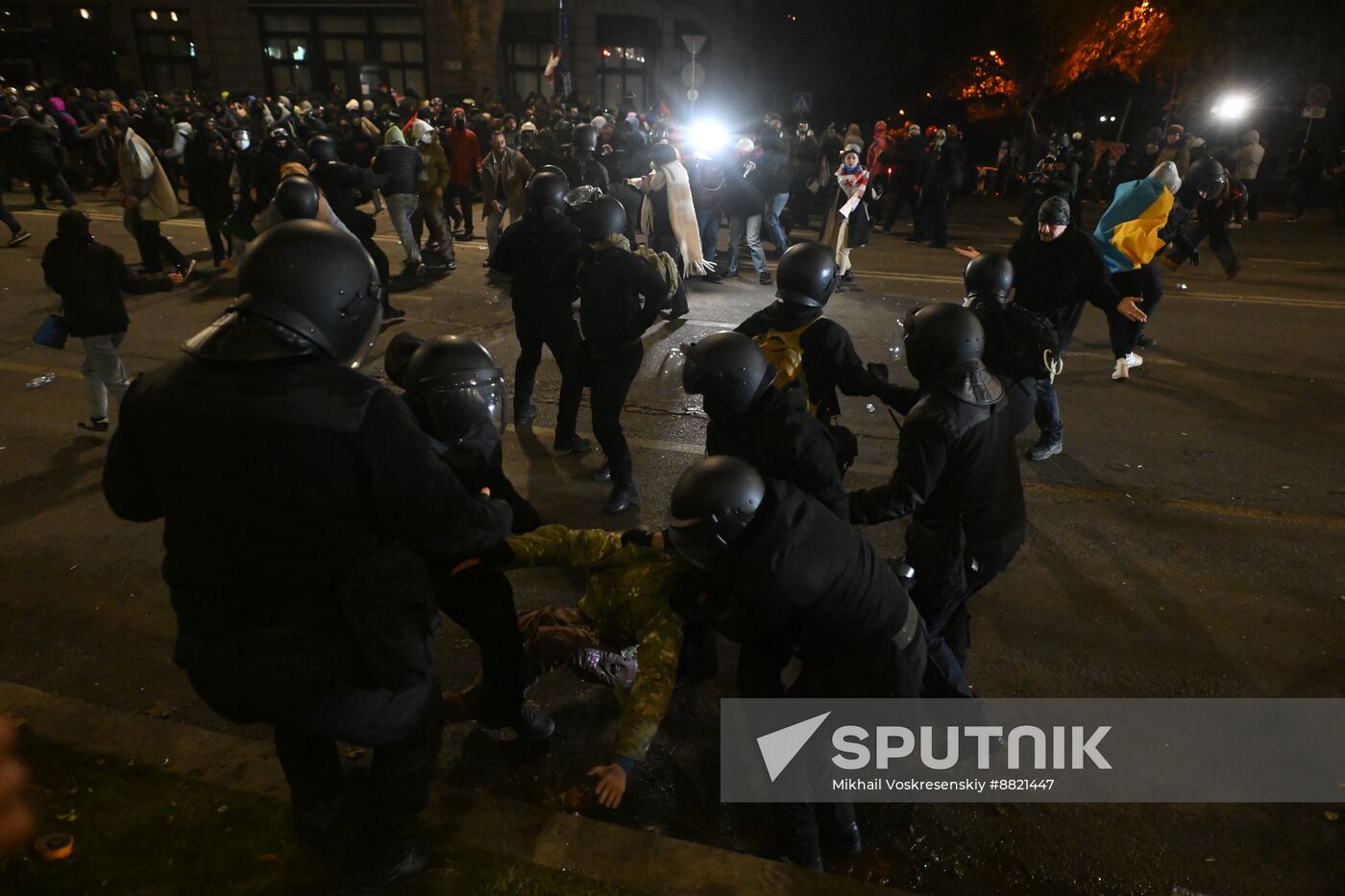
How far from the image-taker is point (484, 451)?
9.51 ft

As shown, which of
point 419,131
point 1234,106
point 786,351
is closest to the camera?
point 786,351

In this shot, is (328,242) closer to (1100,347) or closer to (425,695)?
(425,695)

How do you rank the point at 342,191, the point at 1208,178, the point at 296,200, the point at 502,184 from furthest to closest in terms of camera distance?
the point at 502,184 < the point at 1208,178 < the point at 342,191 < the point at 296,200

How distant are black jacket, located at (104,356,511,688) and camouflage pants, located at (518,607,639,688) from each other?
3.80ft

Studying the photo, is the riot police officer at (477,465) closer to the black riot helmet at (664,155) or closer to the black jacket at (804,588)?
the black jacket at (804,588)

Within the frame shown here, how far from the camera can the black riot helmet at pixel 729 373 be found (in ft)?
10.0

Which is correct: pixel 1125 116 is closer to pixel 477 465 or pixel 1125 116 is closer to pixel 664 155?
pixel 664 155

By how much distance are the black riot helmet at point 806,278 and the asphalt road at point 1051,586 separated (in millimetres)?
1664

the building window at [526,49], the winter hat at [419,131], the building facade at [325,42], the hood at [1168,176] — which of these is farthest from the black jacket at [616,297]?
the building window at [526,49]

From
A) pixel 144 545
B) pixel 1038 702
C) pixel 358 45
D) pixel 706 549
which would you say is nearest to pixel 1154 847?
pixel 1038 702

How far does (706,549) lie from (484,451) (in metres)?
0.94

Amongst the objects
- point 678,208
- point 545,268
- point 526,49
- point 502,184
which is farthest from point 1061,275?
point 526,49

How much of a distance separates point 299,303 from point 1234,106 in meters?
25.1

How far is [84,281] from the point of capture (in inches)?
Answer: 223
